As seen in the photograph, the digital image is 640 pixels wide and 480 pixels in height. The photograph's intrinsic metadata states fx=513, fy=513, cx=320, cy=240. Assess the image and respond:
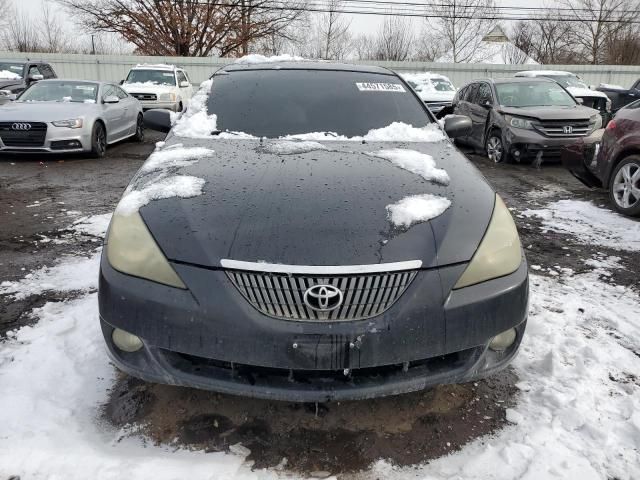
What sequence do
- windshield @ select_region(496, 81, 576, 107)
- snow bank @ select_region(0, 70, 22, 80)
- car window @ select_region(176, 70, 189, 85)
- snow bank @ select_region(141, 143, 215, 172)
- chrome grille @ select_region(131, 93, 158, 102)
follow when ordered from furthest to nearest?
car window @ select_region(176, 70, 189, 85) < chrome grille @ select_region(131, 93, 158, 102) < snow bank @ select_region(0, 70, 22, 80) < windshield @ select_region(496, 81, 576, 107) < snow bank @ select_region(141, 143, 215, 172)

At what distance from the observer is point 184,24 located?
101 feet

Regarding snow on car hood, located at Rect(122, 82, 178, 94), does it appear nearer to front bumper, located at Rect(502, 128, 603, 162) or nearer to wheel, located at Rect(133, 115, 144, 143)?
wheel, located at Rect(133, 115, 144, 143)

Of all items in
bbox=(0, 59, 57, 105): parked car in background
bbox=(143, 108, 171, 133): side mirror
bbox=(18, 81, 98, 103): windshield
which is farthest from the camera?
bbox=(0, 59, 57, 105): parked car in background

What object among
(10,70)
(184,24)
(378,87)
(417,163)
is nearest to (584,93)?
(378,87)

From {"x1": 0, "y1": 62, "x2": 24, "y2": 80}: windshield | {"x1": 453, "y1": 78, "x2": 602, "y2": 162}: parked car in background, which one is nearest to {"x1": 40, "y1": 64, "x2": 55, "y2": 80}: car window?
{"x1": 0, "y1": 62, "x2": 24, "y2": 80}: windshield

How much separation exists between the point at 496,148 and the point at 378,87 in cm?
660

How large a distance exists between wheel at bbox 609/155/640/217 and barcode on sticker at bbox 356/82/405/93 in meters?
3.27

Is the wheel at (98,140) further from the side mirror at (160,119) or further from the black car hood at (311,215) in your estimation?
the black car hood at (311,215)

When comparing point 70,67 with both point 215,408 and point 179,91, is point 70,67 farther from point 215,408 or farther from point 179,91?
point 215,408

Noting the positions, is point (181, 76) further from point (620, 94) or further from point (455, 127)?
point (455, 127)

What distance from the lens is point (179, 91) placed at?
14859 mm

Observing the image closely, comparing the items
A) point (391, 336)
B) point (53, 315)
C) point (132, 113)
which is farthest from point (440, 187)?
point (132, 113)

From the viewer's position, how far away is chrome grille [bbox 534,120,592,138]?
8594mm

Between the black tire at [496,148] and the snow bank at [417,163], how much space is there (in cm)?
698
